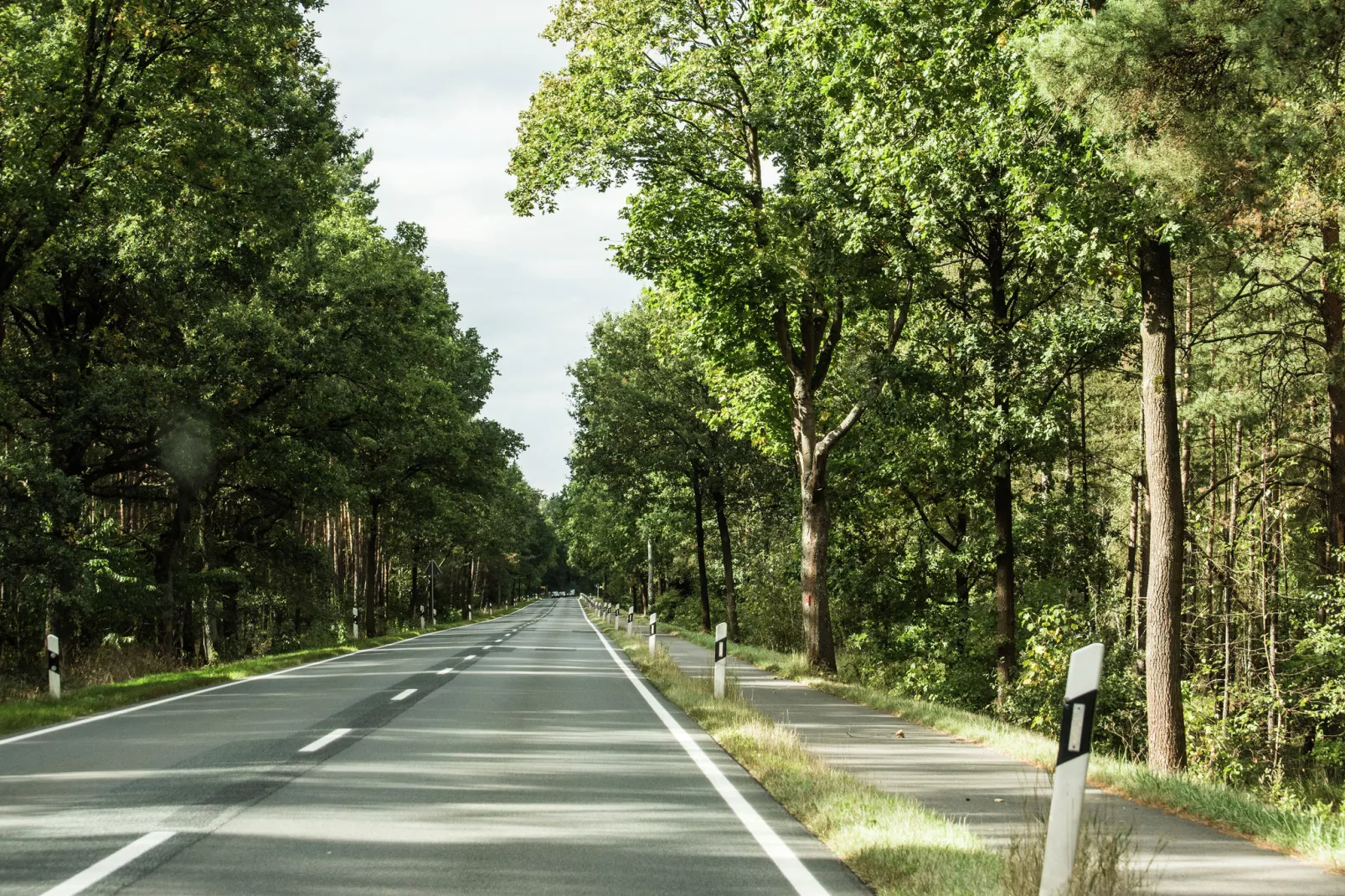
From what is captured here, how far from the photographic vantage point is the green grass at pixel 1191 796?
6547 millimetres

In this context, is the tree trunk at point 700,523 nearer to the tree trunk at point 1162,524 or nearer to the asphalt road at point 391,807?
the asphalt road at point 391,807

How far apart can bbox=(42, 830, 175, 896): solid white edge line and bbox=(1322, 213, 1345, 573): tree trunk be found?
18.6 meters

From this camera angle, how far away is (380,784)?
28.2ft

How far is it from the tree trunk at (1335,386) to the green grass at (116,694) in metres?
18.6

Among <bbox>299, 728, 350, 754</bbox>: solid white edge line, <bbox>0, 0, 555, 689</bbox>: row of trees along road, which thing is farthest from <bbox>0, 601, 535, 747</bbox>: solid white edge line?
<bbox>0, 0, 555, 689</bbox>: row of trees along road

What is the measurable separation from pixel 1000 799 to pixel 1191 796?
4.12 ft

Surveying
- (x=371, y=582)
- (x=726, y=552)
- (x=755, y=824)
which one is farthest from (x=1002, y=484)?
(x=371, y=582)

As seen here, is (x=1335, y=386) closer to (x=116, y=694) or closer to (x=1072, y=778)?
(x=1072, y=778)

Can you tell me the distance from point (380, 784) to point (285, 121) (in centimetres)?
1816

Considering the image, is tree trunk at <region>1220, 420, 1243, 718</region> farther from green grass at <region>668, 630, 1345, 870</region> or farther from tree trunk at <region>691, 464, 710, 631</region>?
tree trunk at <region>691, 464, 710, 631</region>

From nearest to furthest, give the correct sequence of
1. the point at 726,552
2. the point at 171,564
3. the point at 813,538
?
the point at 813,538, the point at 171,564, the point at 726,552

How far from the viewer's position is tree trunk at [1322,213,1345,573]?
762 inches

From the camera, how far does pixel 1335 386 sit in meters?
20.1

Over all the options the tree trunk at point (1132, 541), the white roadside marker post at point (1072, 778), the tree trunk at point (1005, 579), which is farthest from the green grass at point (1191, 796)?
the tree trunk at point (1132, 541)
